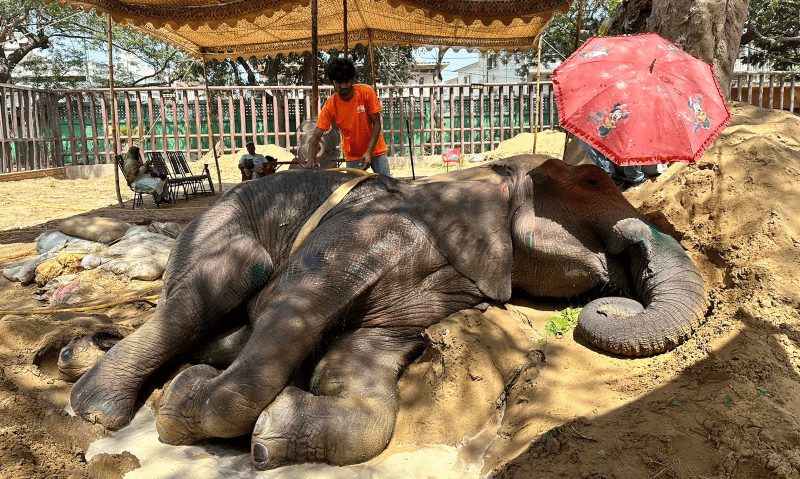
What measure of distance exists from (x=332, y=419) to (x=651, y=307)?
1.67m

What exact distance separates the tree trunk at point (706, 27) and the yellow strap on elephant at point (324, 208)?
3.93 m

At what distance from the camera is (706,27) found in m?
5.89

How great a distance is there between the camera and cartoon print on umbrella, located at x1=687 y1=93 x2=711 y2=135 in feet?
11.1

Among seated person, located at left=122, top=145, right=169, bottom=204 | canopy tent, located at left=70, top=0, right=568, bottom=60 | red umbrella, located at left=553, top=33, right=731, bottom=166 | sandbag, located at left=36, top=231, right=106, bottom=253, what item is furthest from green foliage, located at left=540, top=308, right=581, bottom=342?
seated person, located at left=122, top=145, right=169, bottom=204

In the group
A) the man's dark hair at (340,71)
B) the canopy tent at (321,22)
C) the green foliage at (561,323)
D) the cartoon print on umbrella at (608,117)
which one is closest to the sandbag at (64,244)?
the canopy tent at (321,22)

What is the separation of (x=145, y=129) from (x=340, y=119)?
14531 mm

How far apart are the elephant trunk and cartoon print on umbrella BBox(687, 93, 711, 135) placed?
65 centimetres

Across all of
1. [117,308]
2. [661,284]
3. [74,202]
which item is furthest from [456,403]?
[74,202]

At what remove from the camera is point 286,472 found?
2.76 meters

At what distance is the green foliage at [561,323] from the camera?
131 inches

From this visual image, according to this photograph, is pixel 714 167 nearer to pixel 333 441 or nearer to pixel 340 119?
pixel 333 441

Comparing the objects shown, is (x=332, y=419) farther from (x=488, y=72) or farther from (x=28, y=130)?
(x=488, y=72)

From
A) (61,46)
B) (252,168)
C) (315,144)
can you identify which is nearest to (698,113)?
(315,144)

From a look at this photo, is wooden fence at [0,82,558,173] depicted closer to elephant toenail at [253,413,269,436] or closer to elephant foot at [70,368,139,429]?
elephant foot at [70,368,139,429]
